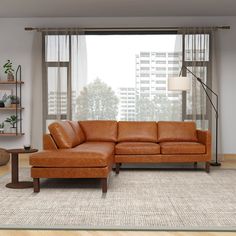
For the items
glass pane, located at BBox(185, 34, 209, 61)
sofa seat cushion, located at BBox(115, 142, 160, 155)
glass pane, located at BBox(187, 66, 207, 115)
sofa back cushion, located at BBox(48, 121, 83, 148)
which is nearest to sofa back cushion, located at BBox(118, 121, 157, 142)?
sofa seat cushion, located at BBox(115, 142, 160, 155)

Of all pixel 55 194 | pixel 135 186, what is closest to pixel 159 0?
pixel 135 186

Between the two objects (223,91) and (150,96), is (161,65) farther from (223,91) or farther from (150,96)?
(223,91)

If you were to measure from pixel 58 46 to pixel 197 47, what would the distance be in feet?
8.41

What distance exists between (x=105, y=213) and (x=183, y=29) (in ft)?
14.9

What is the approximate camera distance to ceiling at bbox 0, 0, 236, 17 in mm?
6238

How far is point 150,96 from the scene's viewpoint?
7391mm

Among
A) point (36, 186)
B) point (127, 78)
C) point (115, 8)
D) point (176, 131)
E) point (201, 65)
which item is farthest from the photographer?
point (127, 78)

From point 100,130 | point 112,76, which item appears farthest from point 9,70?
point 100,130

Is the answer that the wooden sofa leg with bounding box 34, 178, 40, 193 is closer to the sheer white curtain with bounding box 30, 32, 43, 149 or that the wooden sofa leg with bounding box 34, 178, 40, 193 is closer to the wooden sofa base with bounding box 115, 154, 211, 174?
the wooden sofa base with bounding box 115, 154, 211, 174

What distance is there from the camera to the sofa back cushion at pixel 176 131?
20.7 feet

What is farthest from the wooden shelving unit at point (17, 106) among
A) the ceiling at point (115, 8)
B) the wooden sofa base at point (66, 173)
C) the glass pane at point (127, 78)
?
the wooden sofa base at point (66, 173)

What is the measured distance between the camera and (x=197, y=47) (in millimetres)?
7055

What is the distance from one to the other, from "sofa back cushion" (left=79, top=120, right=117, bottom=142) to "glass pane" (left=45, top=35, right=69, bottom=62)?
1.41m

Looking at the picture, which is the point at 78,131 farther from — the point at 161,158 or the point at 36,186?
the point at 36,186
